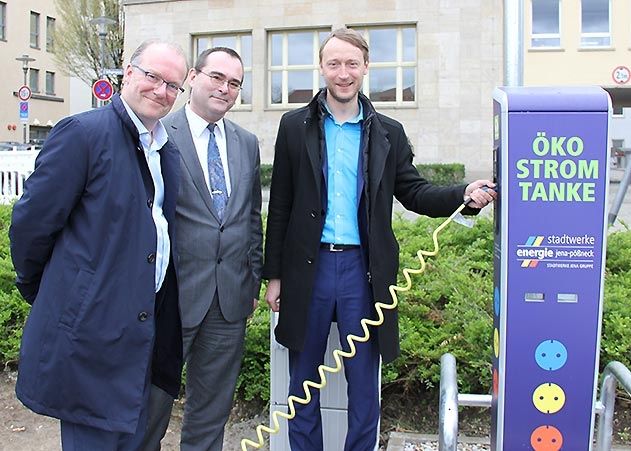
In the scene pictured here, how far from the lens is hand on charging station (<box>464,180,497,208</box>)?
2.75m

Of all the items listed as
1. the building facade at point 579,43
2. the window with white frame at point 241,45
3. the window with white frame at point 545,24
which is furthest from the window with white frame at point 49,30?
the building facade at point 579,43

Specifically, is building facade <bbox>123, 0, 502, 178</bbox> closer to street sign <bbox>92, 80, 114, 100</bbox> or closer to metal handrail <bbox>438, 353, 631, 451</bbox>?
street sign <bbox>92, 80, 114, 100</bbox>

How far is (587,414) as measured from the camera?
105 inches

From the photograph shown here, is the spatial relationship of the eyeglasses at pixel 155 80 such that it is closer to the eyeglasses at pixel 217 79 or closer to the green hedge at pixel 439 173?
the eyeglasses at pixel 217 79

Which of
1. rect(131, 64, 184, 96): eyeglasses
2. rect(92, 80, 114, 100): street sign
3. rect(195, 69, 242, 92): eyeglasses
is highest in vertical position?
rect(92, 80, 114, 100): street sign

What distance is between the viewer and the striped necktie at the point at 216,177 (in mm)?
2982

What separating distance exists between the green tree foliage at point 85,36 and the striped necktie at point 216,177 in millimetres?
26451

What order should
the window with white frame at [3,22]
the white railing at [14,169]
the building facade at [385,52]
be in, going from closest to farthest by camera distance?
the white railing at [14,169]
the building facade at [385,52]
the window with white frame at [3,22]

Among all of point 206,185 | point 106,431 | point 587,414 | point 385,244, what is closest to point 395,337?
point 385,244

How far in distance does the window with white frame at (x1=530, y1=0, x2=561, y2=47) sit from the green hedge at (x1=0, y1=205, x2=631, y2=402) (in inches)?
942

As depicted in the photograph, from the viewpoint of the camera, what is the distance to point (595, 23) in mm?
26641

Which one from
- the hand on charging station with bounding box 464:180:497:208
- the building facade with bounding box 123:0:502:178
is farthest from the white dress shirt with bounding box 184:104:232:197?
the building facade with bounding box 123:0:502:178

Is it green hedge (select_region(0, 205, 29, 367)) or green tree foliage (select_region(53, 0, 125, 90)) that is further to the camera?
green tree foliage (select_region(53, 0, 125, 90))

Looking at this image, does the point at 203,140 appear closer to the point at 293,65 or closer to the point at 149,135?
the point at 149,135
